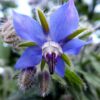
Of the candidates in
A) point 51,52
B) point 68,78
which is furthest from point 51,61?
point 68,78

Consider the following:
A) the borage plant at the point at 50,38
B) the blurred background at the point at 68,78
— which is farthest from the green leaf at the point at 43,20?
the blurred background at the point at 68,78

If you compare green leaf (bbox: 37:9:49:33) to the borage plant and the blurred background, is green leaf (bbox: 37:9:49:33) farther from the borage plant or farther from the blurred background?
the blurred background

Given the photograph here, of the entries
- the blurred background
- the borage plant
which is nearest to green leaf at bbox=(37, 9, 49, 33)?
the borage plant

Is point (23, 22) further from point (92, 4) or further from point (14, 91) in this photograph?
point (92, 4)

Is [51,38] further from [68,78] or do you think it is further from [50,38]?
[68,78]

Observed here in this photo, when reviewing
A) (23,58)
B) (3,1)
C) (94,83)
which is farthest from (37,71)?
(3,1)

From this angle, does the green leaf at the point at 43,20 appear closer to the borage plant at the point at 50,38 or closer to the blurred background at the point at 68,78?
the borage plant at the point at 50,38

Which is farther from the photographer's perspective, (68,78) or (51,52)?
(68,78)
